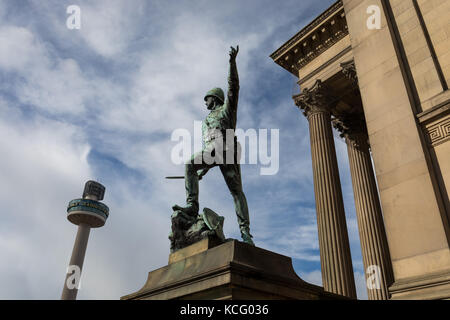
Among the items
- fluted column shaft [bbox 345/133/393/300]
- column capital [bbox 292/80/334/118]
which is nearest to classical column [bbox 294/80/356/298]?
column capital [bbox 292/80/334/118]

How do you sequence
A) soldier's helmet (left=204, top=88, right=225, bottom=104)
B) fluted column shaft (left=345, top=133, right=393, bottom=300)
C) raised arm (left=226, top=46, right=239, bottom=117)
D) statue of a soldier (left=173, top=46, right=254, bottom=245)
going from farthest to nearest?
fluted column shaft (left=345, top=133, right=393, bottom=300) → soldier's helmet (left=204, top=88, right=225, bottom=104) → raised arm (left=226, top=46, right=239, bottom=117) → statue of a soldier (left=173, top=46, right=254, bottom=245)

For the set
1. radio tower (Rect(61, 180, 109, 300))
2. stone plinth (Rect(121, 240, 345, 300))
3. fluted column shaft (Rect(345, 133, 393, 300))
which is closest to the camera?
stone plinth (Rect(121, 240, 345, 300))

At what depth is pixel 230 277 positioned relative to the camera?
512 cm

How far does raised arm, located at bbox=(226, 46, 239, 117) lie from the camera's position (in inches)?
311

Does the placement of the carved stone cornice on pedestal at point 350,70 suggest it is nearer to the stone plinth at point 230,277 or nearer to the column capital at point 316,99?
the column capital at point 316,99

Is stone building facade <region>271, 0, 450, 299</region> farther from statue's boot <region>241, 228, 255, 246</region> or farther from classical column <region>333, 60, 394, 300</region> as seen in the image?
statue's boot <region>241, 228, 255, 246</region>

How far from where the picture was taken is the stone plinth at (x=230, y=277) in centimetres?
525

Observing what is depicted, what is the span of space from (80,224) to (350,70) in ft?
297

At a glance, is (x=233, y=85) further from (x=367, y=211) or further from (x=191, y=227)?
(x=367, y=211)

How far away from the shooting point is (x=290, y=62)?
954 inches

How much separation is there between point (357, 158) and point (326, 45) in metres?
7.50

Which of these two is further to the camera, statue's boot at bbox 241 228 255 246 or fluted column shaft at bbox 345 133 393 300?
fluted column shaft at bbox 345 133 393 300

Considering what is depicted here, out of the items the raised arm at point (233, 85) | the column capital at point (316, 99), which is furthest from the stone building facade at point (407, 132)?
the column capital at point (316, 99)
